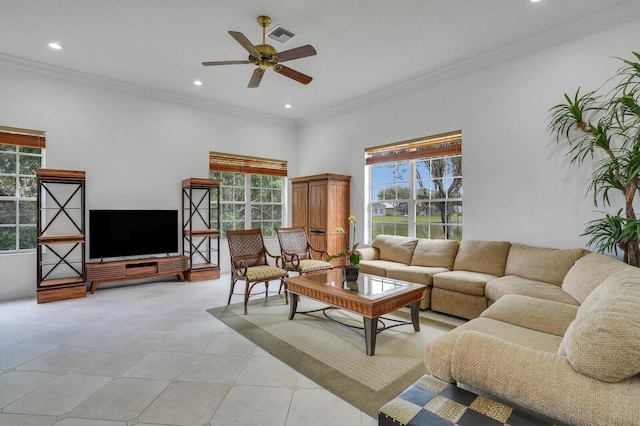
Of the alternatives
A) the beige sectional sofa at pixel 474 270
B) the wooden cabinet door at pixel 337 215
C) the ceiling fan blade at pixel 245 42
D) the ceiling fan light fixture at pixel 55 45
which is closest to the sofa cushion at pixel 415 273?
the beige sectional sofa at pixel 474 270

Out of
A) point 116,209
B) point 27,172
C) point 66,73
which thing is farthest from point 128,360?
point 66,73

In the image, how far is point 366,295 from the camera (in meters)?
2.87

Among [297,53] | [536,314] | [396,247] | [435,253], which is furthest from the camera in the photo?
[396,247]

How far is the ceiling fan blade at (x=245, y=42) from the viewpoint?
279cm

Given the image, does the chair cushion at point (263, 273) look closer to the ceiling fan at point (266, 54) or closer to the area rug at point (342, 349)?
the area rug at point (342, 349)

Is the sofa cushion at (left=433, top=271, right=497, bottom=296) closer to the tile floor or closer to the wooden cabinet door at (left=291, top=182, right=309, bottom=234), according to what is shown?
the tile floor

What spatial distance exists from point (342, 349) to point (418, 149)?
3.36 meters

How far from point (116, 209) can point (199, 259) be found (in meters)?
1.60

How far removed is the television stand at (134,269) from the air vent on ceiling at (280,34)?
371 centimetres

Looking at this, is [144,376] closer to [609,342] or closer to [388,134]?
[609,342]

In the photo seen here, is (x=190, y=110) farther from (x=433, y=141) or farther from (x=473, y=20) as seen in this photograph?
(x=473, y=20)

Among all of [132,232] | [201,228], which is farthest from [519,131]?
[132,232]

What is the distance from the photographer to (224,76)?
4762mm

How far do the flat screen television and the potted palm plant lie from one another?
558 centimetres
